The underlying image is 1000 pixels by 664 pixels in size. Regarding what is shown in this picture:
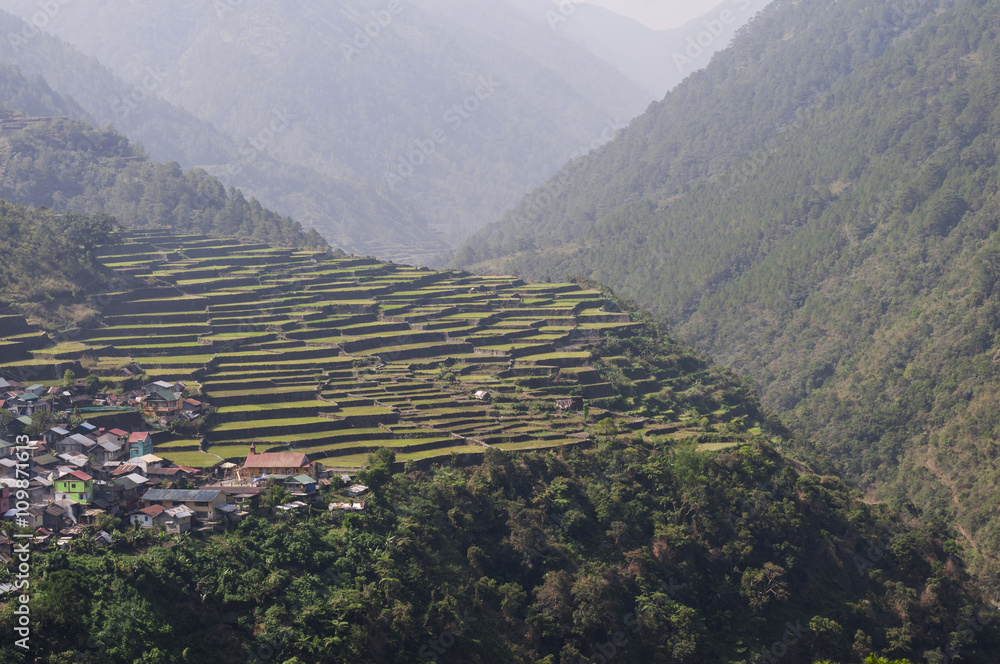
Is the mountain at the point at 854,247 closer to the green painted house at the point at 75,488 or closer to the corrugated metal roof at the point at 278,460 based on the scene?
the corrugated metal roof at the point at 278,460

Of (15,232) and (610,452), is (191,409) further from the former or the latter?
(15,232)

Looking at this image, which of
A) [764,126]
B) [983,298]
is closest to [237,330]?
[983,298]

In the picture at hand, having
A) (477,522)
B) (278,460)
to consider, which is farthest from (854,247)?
(278,460)

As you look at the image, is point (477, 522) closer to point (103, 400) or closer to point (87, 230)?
point (103, 400)

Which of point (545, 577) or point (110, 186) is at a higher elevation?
point (110, 186)

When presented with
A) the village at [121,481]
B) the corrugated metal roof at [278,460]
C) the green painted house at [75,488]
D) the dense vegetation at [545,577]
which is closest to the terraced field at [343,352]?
the corrugated metal roof at [278,460]
